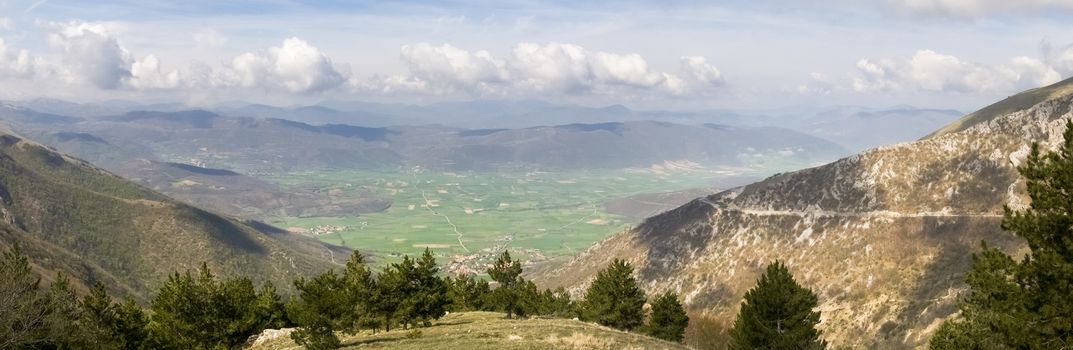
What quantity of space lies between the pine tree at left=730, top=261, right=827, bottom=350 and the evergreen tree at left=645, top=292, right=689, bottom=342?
1010 inches

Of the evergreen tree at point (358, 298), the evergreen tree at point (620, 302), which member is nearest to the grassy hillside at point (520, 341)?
the evergreen tree at point (358, 298)

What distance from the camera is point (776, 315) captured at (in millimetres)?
62719

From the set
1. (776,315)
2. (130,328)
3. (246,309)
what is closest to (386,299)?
(246,309)

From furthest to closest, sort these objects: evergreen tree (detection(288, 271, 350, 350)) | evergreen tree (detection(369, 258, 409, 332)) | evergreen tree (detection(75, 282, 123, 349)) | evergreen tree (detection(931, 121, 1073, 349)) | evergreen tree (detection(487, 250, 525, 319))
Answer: evergreen tree (detection(487, 250, 525, 319)) < evergreen tree (detection(369, 258, 409, 332)) < evergreen tree (detection(75, 282, 123, 349)) < evergreen tree (detection(288, 271, 350, 350)) < evergreen tree (detection(931, 121, 1073, 349))

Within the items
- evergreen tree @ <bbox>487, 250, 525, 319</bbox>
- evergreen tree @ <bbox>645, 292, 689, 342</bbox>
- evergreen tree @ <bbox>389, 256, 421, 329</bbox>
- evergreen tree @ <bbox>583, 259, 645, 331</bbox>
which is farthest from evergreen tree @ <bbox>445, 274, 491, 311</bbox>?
evergreen tree @ <bbox>389, 256, 421, 329</bbox>

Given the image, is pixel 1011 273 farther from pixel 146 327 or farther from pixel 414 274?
pixel 146 327

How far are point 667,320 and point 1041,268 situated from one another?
2578 inches

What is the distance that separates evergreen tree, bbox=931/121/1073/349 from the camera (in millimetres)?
26781

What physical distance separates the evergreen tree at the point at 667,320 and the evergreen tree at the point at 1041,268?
198 feet

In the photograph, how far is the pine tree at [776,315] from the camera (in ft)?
201

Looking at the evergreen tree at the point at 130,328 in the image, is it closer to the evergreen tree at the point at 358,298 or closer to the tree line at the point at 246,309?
the tree line at the point at 246,309

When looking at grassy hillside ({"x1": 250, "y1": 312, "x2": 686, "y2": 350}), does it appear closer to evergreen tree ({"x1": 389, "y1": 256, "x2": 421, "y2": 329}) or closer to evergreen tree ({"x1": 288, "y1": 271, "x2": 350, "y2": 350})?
evergreen tree ({"x1": 288, "y1": 271, "x2": 350, "y2": 350})

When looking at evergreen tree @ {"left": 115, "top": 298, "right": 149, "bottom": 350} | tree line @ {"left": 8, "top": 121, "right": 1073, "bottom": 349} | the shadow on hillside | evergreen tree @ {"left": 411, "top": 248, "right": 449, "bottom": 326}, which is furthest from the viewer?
the shadow on hillside

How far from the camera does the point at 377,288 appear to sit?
63000 millimetres
